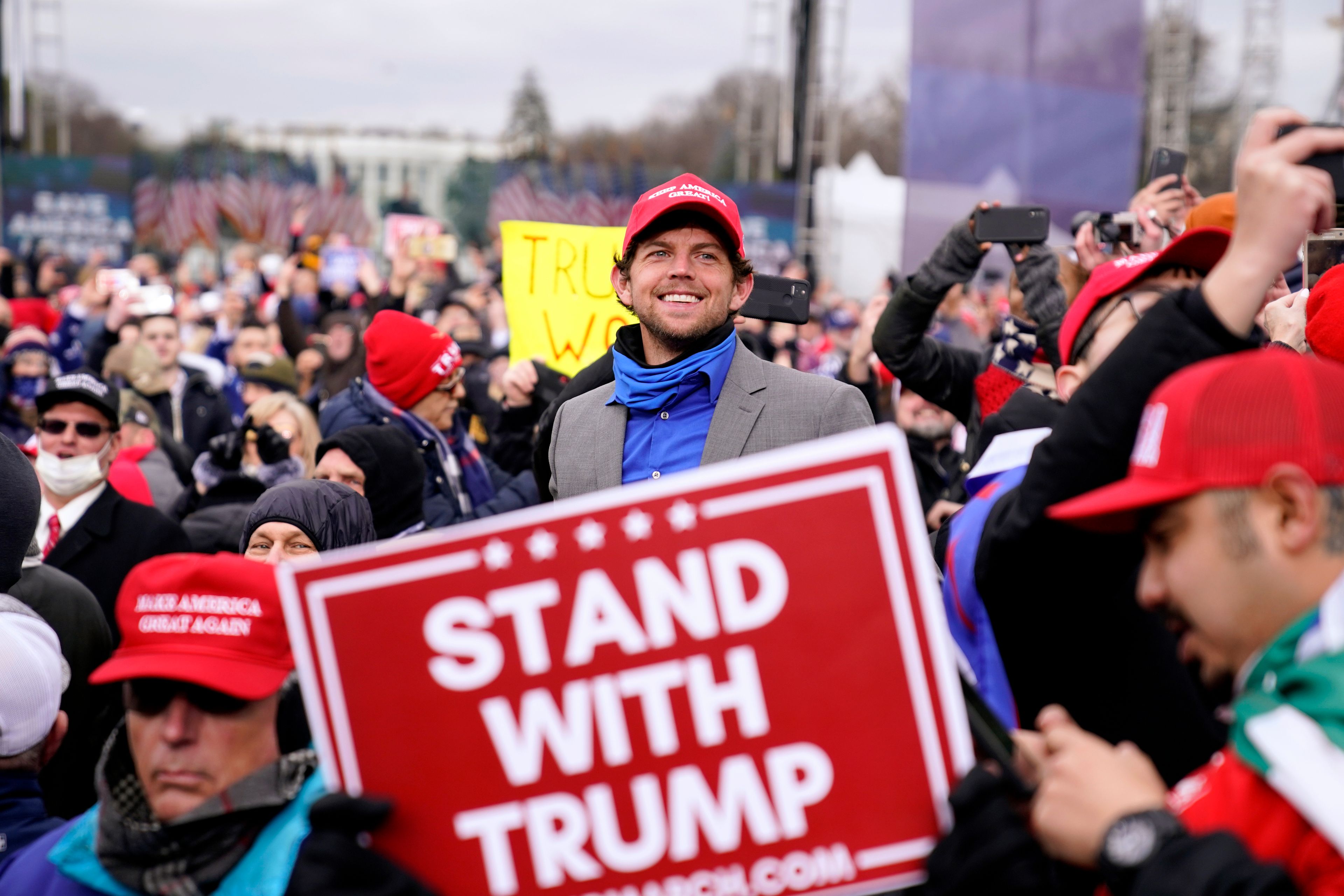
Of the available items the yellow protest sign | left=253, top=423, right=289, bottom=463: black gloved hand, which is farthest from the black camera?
left=253, top=423, right=289, bottom=463: black gloved hand

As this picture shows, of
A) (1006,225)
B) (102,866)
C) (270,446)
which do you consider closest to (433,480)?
(270,446)

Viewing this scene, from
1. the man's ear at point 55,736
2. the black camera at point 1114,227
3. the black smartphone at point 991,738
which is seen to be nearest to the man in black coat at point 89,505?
the man's ear at point 55,736

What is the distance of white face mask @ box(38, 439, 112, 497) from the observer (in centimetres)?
451

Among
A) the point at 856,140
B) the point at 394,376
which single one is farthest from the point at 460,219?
the point at 856,140

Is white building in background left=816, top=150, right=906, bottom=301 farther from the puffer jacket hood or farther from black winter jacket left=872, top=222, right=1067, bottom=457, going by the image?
the puffer jacket hood

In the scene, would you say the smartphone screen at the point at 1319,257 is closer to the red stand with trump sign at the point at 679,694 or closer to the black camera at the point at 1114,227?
the black camera at the point at 1114,227

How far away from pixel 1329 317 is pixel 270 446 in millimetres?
3826

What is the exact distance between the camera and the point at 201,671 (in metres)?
1.90

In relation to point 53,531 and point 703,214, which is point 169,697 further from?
point 53,531

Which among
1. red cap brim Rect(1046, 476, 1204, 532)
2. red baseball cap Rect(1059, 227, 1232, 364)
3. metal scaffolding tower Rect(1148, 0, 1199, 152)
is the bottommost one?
red cap brim Rect(1046, 476, 1204, 532)

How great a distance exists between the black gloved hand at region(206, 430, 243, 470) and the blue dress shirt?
2521 millimetres

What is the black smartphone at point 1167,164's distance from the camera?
13.9 feet

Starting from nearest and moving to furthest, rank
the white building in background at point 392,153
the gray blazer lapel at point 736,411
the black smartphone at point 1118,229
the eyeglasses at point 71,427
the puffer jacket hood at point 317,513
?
1. the gray blazer lapel at point 736,411
2. the puffer jacket hood at point 317,513
3. the black smartphone at point 1118,229
4. the eyeglasses at point 71,427
5. the white building in background at point 392,153

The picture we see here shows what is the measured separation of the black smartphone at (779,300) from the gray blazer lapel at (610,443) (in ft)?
3.67
